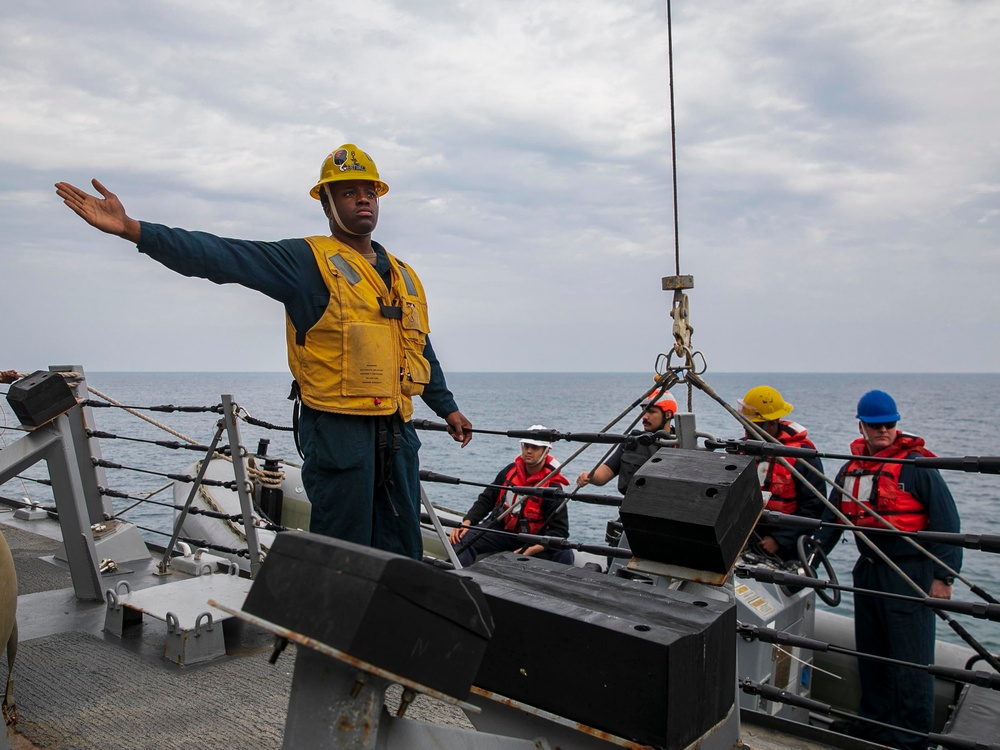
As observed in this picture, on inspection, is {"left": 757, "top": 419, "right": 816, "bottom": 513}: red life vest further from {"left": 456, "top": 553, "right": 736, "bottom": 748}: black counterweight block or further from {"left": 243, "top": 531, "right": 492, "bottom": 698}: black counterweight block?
{"left": 243, "top": 531, "right": 492, "bottom": 698}: black counterweight block

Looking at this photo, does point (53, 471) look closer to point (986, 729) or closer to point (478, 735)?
point (478, 735)

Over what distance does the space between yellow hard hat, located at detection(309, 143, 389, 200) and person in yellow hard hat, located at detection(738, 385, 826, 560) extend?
A: 142 inches

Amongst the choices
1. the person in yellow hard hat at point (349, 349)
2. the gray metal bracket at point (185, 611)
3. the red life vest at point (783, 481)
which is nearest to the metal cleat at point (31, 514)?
the gray metal bracket at point (185, 611)

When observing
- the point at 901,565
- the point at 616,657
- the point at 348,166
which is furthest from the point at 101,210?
the point at 901,565

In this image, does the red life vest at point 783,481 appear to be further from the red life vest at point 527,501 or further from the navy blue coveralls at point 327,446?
the navy blue coveralls at point 327,446

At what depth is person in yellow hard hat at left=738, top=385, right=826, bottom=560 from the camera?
19.3 ft

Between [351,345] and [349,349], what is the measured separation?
2 centimetres

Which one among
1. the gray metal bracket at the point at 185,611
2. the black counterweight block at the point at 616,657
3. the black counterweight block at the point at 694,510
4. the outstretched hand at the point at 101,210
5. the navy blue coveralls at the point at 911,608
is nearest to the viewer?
the black counterweight block at the point at 616,657

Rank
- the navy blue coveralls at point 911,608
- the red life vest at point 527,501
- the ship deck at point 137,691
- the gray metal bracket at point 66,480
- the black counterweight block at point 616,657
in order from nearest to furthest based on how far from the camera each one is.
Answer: the black counterweight block at point 616,657
the ship deck at point 137,691
the gray metal bracket at point 66,480
the navy blue coveralls at point 911,608
the red life vest at point 527,501

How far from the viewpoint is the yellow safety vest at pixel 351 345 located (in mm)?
2908

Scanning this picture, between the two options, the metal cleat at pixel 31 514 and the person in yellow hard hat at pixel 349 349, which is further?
the metal cleat at pixel 31 514

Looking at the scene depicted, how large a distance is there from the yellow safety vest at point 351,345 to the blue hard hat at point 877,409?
123 inches

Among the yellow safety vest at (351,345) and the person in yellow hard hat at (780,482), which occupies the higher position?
the yellow safety vest at (351,345)

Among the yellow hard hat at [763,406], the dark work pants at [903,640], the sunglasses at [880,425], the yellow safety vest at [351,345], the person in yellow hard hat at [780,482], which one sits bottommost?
the dark work pants at [903,640]
